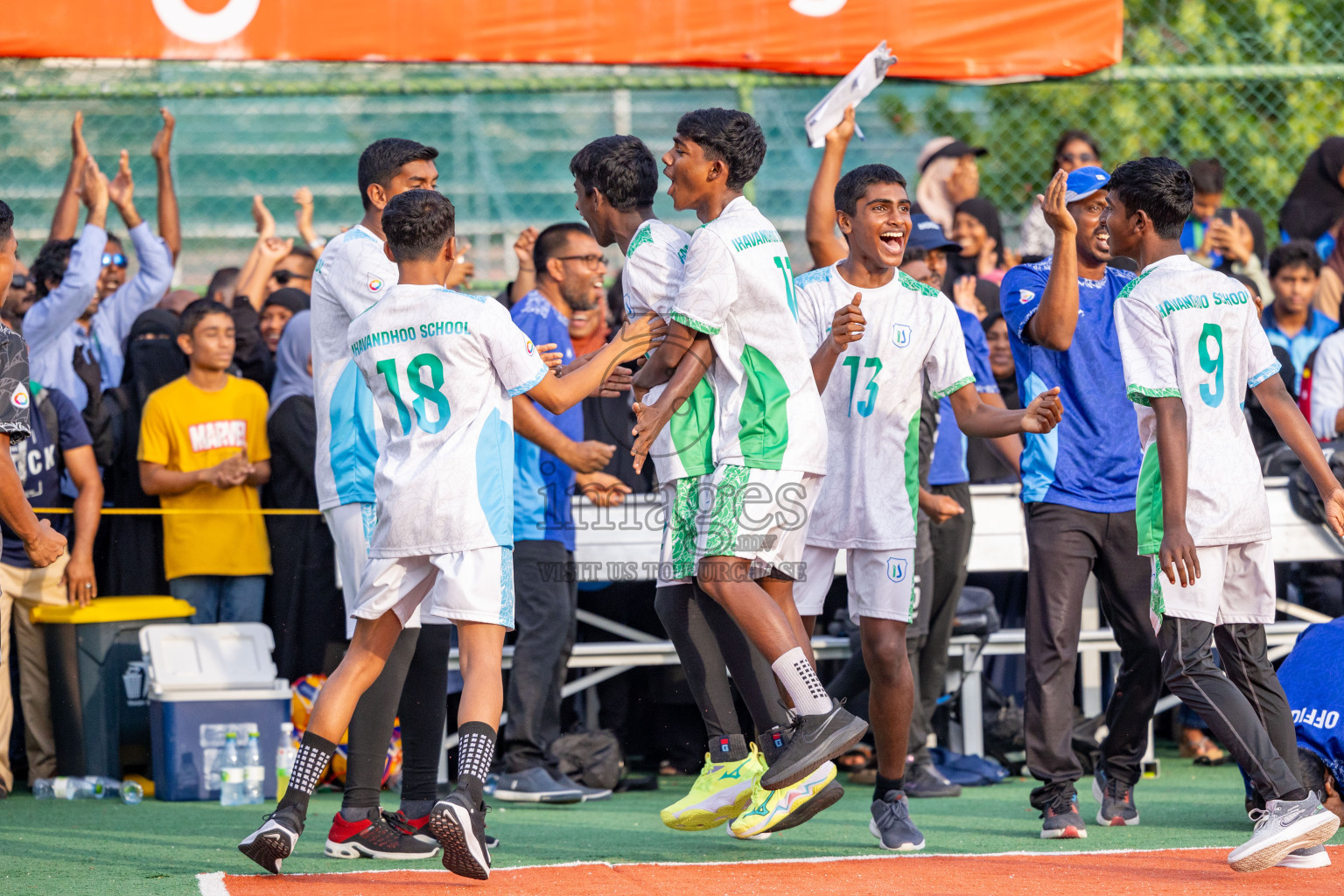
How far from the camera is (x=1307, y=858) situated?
4.88 m

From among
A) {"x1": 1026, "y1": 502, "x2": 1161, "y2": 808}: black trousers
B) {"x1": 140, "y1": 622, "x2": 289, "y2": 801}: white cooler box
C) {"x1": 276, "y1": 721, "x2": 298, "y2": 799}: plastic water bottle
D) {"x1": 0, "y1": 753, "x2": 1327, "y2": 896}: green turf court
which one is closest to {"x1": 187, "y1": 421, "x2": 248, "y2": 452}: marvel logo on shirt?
{"x1": 140, "y1": 622, "x2": 289, "y2": 801}: white cooler box

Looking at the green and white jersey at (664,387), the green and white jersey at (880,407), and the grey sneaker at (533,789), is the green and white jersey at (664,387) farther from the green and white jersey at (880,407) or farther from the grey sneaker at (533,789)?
the grey sneaker at (533,789)

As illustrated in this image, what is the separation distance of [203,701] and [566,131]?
13632 millimetres

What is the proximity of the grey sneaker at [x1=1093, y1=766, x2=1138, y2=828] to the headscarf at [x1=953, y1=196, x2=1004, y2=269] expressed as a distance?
4.41 metres

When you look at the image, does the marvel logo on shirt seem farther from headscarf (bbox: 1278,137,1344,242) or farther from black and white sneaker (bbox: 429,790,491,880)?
headscarf (bbox: 1278,137,1344,242)

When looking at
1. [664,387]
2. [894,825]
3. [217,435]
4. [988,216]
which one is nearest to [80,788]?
[217,435]

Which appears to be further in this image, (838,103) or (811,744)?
(838,103)

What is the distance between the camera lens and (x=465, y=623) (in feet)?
16.1

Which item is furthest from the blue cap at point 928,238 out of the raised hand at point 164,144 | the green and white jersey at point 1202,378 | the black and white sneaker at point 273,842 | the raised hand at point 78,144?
the raised hand at point 78,144

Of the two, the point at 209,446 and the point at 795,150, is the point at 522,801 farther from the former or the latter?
the point at 795,150

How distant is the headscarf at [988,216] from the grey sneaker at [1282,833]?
5473 millimetres

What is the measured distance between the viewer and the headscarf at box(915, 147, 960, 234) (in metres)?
10.3

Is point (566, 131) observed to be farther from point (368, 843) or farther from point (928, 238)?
point (368, 843)

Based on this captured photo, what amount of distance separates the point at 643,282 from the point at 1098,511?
2.05m
